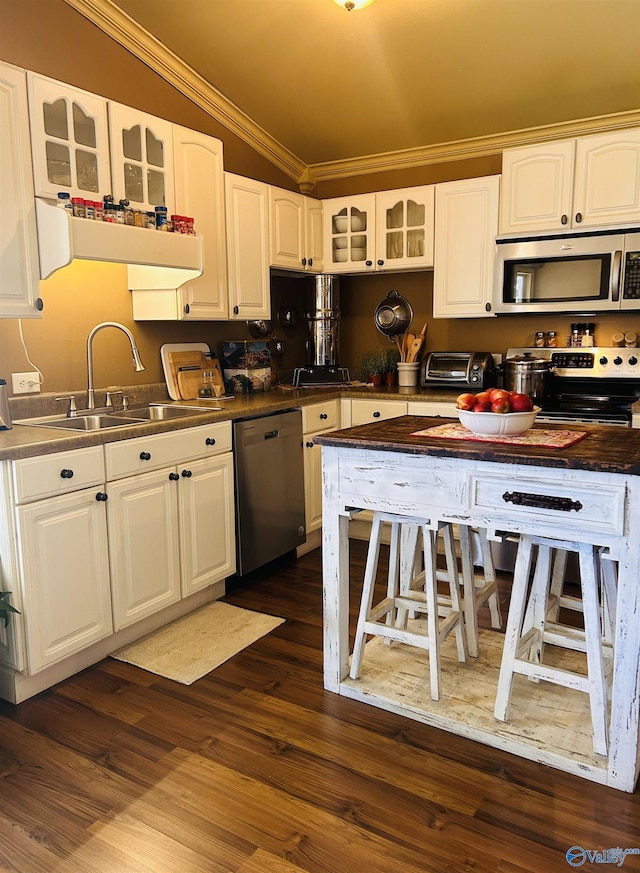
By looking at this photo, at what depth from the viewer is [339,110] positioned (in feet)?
12.7

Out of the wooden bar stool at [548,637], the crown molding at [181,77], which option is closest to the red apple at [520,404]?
the wooden bar stool at [548,637]

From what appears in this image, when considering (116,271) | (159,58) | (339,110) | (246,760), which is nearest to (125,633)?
(246,760)

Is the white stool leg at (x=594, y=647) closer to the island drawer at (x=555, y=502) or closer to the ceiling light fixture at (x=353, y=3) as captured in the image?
the island drawer at (x=555, y=502)

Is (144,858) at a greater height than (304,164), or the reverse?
(304,164)

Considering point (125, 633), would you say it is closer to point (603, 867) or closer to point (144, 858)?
point (144, 858)

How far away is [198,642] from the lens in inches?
108

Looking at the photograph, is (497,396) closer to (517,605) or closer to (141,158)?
(517,605)

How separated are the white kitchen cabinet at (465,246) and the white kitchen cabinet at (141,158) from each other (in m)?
1.66

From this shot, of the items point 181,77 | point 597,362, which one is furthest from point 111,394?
point 597,362

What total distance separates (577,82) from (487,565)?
2.54 m

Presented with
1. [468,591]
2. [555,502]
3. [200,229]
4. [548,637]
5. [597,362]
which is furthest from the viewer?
[597,362]

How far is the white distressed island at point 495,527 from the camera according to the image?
70.1 inches

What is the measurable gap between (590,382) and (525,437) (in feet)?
5.88

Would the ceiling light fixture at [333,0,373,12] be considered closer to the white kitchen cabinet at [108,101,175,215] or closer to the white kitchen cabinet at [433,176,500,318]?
the white kitchen cabinet at [108,101,175,215]
